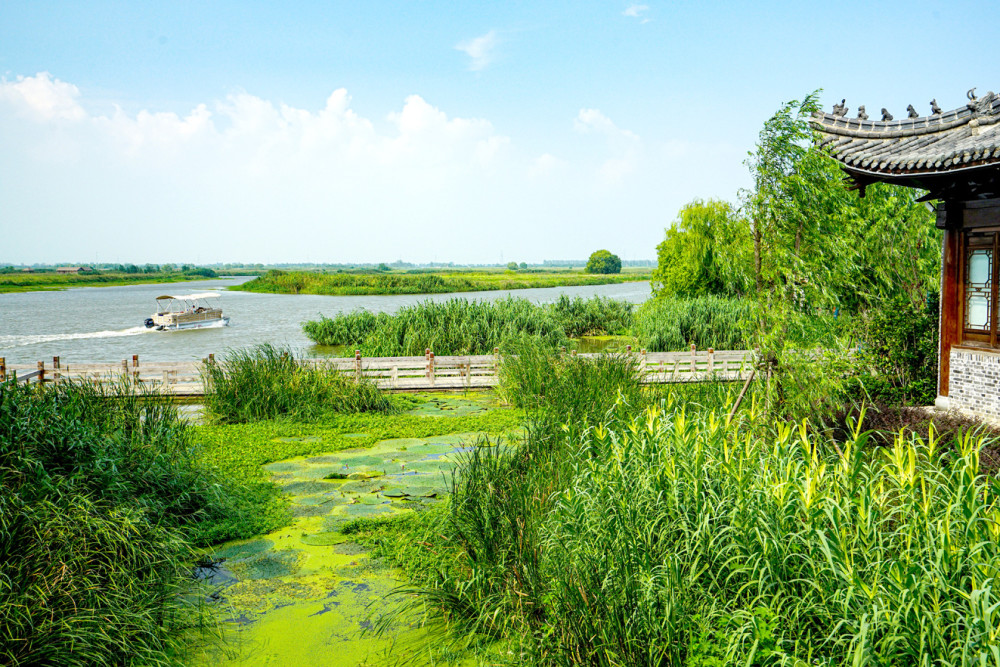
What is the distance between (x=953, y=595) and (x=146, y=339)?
3503 centimetres

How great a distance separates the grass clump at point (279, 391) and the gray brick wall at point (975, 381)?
9.05 meters

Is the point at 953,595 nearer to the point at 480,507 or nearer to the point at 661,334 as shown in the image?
the point at 480,507

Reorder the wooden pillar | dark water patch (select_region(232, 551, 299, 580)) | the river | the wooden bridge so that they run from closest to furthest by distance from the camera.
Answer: dark water patch (select_region(232, 551, 299, 580)), the wooden pillar, the wooden bridge, the river

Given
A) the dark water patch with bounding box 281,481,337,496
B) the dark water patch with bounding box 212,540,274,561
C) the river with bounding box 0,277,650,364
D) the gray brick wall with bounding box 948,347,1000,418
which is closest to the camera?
the dark water patch with bounding box 212,540,274,561

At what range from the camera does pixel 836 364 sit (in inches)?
309

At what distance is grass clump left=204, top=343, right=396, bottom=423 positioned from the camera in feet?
39.1

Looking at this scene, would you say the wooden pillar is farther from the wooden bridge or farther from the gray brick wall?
the wooden bridge

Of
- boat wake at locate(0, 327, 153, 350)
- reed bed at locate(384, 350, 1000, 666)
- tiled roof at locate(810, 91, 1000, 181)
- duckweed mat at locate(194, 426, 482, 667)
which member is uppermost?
tiled roof at locate(810, 91, 1000, 181)

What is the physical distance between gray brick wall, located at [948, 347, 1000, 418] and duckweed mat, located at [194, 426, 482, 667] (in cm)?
665

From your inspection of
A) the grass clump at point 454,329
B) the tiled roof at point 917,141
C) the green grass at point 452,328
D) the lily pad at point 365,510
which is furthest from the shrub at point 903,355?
the grass clump at point 454,329

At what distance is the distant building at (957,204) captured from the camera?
8234mm

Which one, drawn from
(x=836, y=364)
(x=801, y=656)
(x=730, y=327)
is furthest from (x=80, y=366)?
(x=730, y=327)

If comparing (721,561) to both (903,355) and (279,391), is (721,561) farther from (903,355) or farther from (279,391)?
(279,391)

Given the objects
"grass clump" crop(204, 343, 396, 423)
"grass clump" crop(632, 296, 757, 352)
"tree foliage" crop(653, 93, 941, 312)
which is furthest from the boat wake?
"tree foliage" crop(653, 93, 941, 312)
